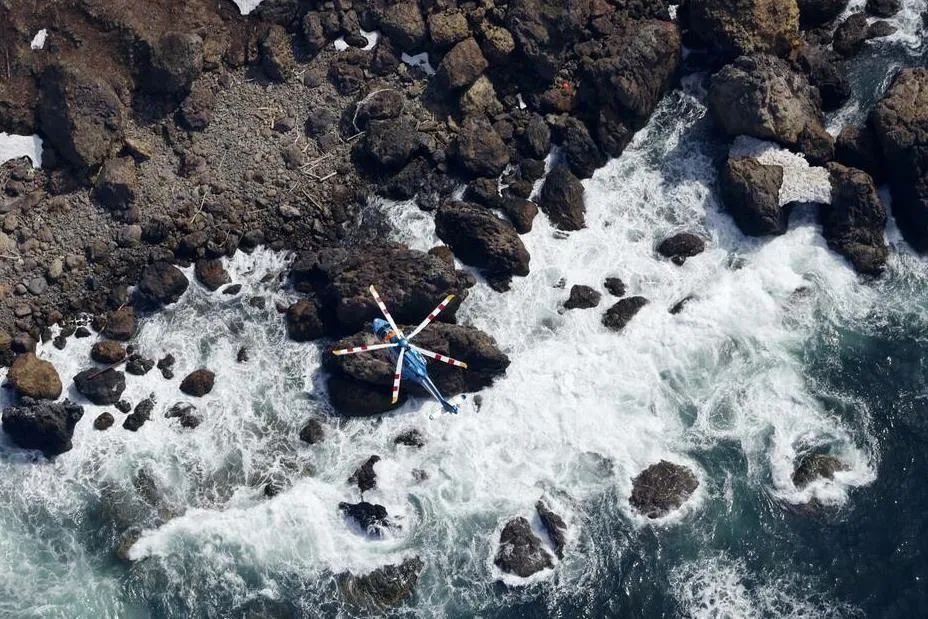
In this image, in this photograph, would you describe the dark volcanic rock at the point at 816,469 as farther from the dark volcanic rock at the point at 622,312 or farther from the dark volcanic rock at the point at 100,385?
the dark volcanic rock at the point at 100,385

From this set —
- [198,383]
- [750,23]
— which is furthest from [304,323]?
[750,23]

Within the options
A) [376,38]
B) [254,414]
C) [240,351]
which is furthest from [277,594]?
[376,38]

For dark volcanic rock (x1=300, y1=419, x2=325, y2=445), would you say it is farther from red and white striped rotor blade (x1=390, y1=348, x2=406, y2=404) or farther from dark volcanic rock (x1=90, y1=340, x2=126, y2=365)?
dark volcanic rock (x1=90, y1=340, x2=126, y2=365)

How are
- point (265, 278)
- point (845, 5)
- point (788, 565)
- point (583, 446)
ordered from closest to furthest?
point (788, 565) → point (583, 446) → point (265, 278) → point (845, 5)

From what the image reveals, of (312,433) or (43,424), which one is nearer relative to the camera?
(43,424)

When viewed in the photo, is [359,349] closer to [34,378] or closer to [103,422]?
[103,422]

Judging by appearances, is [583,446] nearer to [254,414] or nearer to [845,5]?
[254,414]
